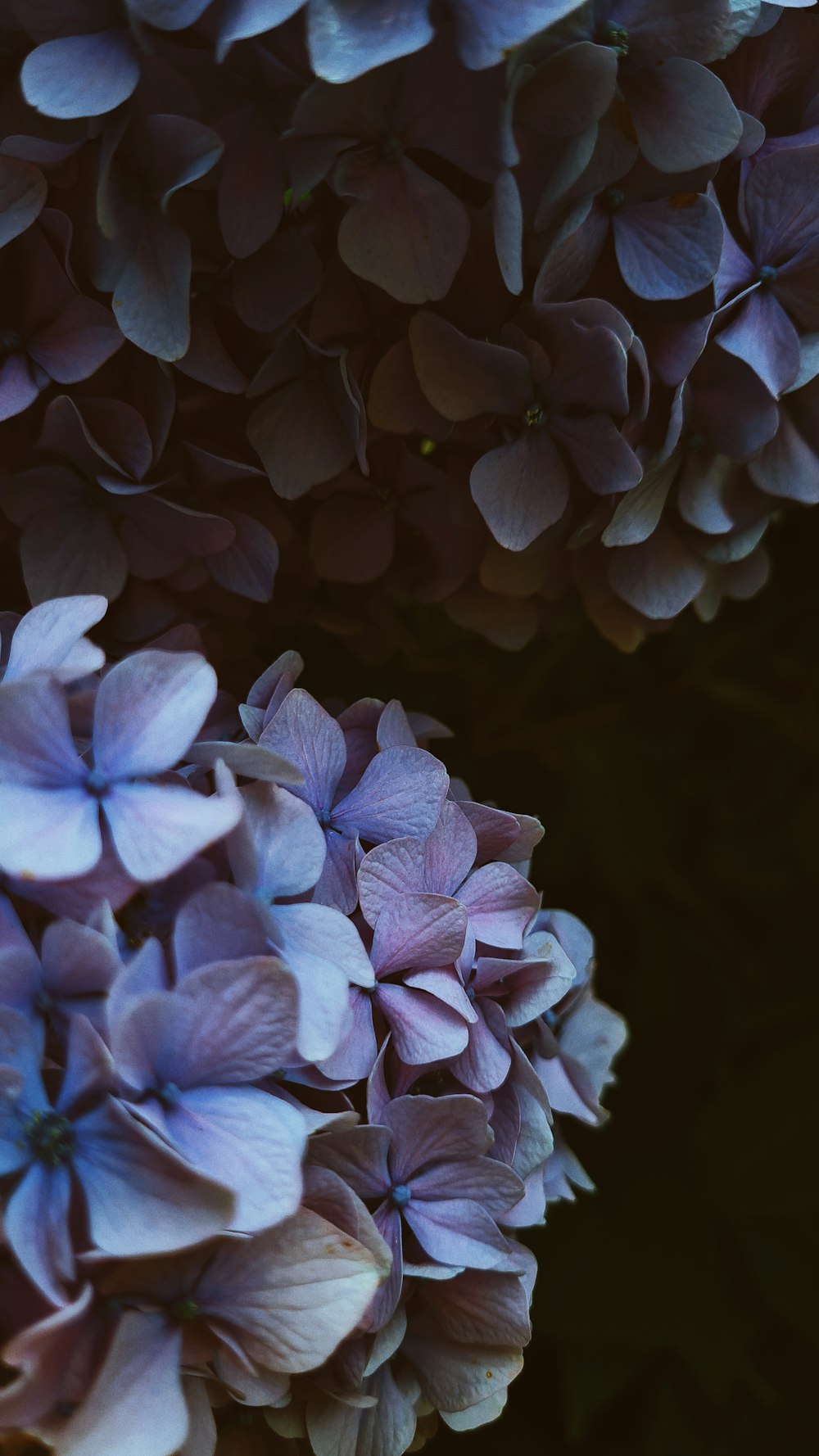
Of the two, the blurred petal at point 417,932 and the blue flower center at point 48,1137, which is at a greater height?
the blue flower center at point 48,1137

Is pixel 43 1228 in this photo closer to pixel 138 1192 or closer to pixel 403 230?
pixel 138 1192

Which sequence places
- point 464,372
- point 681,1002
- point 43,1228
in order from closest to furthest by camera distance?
point 43,1228, point 464,372, point 681,1002

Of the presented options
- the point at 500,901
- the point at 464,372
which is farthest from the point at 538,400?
the point at 500,901

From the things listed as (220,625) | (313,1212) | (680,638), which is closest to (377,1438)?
(313,1212)

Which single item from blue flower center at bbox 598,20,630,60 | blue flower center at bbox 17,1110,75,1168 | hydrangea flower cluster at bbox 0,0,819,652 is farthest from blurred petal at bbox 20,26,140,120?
blue flower center at bbox 17,1110,75,1168

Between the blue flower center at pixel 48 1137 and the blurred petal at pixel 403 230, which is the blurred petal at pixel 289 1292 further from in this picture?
the blurred petal at pixel 403 230

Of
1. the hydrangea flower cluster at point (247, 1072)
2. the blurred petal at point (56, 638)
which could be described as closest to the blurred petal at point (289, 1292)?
the hydrangea flower cluster at point (247, 1072)

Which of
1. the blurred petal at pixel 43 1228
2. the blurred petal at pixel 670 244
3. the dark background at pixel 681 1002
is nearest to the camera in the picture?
the blurred petal at pixel 43 1228
